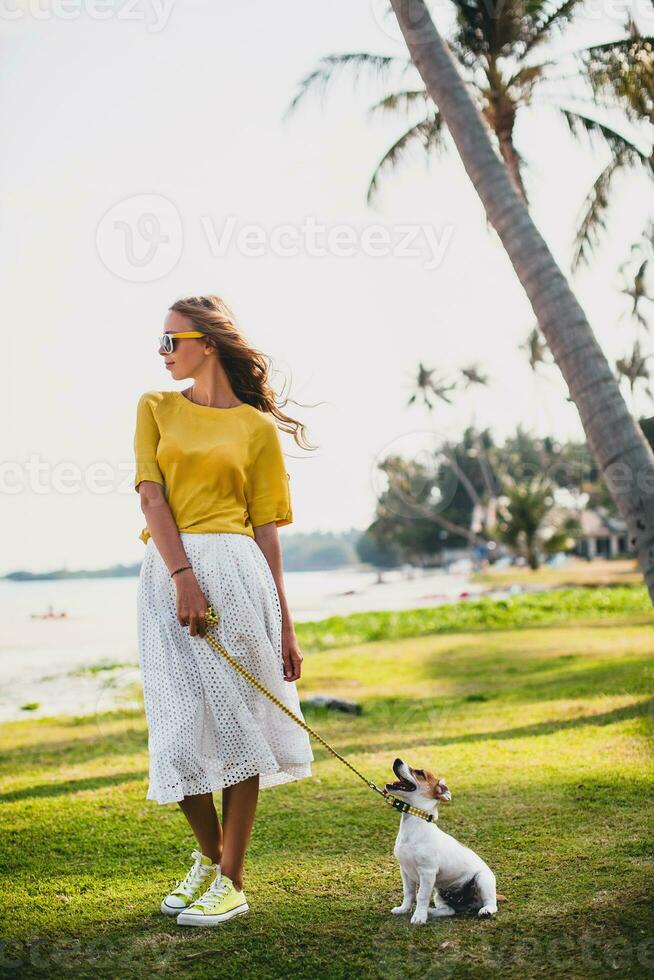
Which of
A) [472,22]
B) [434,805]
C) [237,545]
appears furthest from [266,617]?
[472,22]

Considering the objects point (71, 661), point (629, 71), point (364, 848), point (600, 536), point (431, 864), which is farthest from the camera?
point (600, 536)

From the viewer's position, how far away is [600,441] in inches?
180

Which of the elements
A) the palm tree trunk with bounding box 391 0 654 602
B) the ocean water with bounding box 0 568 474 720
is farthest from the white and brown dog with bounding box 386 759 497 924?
the ocean water with bounding box 0 568 474 720

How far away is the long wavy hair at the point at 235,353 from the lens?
383 cm

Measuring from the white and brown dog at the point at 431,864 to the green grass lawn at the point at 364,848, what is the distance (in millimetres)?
71

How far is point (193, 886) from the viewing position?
3.74 metres

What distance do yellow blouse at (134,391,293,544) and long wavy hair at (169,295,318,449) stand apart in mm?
162

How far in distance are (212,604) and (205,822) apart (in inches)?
34.7

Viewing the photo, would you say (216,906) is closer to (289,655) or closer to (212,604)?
(289,655)

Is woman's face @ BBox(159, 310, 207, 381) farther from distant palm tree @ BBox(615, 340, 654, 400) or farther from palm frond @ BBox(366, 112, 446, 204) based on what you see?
distant palm tree @ BBox(615, 340, 654, 400)

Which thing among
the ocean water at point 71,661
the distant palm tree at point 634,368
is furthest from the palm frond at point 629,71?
the distant palm tree at point 634,368

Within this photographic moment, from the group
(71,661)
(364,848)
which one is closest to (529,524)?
(71,661)

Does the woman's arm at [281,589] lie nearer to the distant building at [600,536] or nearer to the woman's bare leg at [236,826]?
the woman's bare leg at [236,826]

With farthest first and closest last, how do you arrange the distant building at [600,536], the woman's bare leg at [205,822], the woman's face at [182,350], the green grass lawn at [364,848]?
the distant building at [600,536]
the woman's face at [182,350]
the woman's bare leg at [205,822]
the green grass lawn at [364,848]
